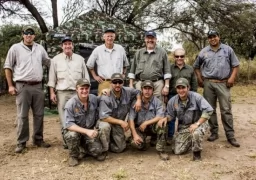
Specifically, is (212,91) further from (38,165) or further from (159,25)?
(159,25)

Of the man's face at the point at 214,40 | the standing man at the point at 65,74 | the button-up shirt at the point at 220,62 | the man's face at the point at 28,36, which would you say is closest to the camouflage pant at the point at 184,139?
the button-up shirt at the point at 220,62

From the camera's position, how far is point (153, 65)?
199 inches

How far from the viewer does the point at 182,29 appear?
37.9ft

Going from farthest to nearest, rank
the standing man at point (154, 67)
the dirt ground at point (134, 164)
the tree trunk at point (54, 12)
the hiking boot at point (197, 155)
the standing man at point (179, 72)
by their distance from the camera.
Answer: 1. the tree trunk at point (54, 12)
2. the standing man at point (179, 72)
3. the standing man at point (154, 67)
4. the hiking boot at point (197, 155)
5. the dirt ground at point (134, 164)

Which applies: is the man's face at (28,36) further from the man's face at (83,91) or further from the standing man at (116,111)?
Answer: the standing man at (116,111)

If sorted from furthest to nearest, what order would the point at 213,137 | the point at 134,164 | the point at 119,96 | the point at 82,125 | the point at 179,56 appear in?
the point at 213,137, the point at 179,56, the point at 119,96, the point at 82,125, the point at 134,164

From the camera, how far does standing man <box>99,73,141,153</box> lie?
181 inches

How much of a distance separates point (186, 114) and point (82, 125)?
1395 millimetres

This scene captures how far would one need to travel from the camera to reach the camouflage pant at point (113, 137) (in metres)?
4.56

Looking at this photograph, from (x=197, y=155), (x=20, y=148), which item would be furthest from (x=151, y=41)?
(x=20, y=148)

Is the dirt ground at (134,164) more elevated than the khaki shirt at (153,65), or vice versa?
the khaki shirt at (153,65)

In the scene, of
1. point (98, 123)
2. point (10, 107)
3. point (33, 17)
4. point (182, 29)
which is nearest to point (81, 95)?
point (98, 123)

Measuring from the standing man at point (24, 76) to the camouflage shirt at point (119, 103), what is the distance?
1.02 meters

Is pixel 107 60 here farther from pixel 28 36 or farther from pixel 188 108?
pixel 188 108
